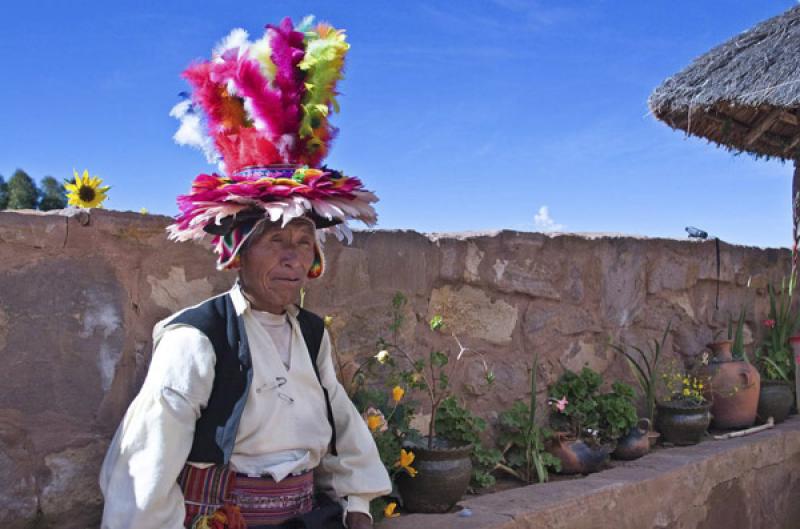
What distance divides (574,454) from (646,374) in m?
0.99

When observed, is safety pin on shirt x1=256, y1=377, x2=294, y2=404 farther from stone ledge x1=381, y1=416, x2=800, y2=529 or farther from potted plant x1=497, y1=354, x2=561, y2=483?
potted plant x1=497, y1=354, x2=561, y2=483

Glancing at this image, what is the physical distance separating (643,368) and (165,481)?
9.72 feet

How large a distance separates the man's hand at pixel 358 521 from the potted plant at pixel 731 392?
2.65 m

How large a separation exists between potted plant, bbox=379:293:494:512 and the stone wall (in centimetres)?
9

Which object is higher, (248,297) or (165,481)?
(248,297)

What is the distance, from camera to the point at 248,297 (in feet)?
6.81

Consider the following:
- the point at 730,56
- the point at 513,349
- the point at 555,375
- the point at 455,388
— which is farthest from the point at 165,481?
the point at 730,56

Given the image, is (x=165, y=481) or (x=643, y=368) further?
(x=643, y=368)

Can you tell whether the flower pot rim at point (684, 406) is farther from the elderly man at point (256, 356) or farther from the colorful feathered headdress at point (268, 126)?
the colorful feathered headdress at point (268, 126)

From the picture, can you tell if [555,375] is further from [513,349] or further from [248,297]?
[248,297]

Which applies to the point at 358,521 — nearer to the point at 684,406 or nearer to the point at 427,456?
the point at 427,456

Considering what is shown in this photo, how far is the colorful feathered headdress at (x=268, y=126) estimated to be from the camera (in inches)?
78.8

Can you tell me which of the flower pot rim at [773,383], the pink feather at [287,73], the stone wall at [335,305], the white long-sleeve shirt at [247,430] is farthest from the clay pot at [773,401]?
the pink feather at [287,73]

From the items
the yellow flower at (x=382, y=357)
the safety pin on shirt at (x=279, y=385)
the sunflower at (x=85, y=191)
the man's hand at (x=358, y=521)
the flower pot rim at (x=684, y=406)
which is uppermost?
the sunflower at (x=85, y=191)
